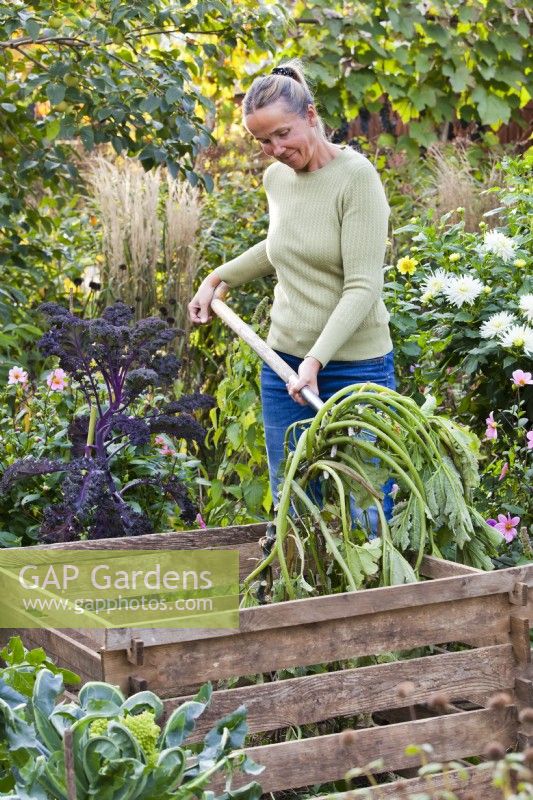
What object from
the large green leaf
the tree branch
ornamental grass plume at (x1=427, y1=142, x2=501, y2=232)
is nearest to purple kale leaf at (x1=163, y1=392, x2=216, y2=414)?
the tree branch

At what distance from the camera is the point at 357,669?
1935 mm

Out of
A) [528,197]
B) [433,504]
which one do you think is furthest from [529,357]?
[433,504]

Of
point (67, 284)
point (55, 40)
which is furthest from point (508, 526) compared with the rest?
point (67, 284)

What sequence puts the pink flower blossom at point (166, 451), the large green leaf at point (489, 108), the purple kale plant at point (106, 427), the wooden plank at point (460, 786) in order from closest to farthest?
the wooden plank at point (460, 786) → the purple kale plant at point (106, 427) → the pink flower blossom at point (166, 451) → the large green leaf at point (489, 108)

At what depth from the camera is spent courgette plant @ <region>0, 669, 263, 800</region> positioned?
1.50m

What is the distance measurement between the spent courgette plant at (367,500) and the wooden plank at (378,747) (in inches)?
10.2

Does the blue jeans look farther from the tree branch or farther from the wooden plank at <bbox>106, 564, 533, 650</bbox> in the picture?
the tree branch

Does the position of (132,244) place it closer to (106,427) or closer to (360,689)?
(106,427)

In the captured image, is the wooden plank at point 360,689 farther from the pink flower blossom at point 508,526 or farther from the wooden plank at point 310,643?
the pink flower blossom at point 508,526

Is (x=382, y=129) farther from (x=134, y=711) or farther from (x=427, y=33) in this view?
(x=134, y=711)

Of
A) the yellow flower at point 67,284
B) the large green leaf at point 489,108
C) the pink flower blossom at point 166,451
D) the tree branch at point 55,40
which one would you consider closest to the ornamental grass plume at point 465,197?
the large green leaf at point 489,108

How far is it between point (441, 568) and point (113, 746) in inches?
34.3

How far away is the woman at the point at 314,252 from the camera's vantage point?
2.65 metres

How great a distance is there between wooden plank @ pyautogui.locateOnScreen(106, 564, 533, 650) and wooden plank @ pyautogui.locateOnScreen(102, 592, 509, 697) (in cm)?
2
